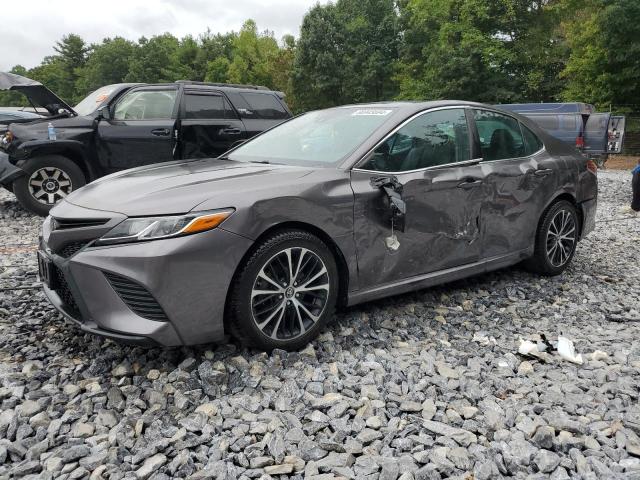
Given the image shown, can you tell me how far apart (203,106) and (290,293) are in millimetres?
5557

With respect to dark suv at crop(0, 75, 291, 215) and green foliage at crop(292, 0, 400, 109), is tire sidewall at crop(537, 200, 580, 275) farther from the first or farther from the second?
green foliage at crop(292, 0, 400, 109)

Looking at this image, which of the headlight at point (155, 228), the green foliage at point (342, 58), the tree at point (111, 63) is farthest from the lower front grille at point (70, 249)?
the tree at point (111, 63)

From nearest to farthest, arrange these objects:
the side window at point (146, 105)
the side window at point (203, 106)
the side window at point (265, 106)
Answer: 1. the side window at point (146, 105)
2. the side window at point (203, 106)
3. the side window at point (265, 106)

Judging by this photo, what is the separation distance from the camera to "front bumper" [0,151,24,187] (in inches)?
279

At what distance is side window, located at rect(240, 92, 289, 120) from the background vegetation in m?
21.9

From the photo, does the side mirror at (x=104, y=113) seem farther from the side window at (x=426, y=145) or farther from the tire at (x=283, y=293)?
the tire at (x=283, y=293)

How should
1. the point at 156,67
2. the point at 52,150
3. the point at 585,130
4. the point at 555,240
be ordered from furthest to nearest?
the point at 156,67 < the point at 585,130 < the point at 52,150 < the point at 555,240

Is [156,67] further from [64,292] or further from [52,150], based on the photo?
[64,292]

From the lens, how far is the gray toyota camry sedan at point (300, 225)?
2805 mm

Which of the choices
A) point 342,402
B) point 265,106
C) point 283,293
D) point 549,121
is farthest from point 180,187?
point 549,121

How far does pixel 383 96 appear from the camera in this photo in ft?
135

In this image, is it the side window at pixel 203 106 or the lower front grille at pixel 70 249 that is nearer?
the lower front grille at pixel 70 249

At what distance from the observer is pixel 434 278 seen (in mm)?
3951

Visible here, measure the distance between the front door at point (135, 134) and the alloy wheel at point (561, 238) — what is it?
508cm
